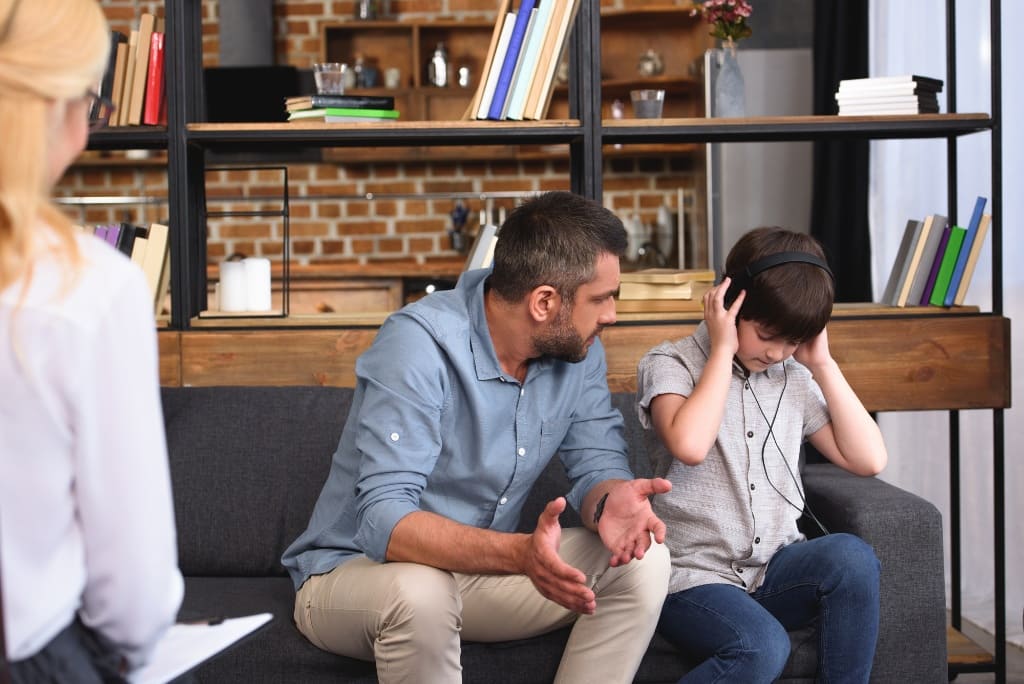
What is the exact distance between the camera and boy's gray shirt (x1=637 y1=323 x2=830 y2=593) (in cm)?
199

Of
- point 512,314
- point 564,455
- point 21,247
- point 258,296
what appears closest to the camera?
point 21,247

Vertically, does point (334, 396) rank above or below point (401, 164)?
below

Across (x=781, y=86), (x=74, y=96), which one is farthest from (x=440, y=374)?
(x=781, y=86)

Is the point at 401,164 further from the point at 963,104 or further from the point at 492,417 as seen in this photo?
the point at 492,417

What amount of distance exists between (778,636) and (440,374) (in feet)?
2.20

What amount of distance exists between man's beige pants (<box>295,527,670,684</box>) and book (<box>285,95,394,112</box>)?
1207 mm

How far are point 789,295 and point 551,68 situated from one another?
3.13 feet

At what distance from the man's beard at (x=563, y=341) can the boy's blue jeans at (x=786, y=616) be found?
440 millimetres

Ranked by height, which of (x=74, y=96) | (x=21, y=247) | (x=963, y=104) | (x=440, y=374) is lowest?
(x=440, y=374)

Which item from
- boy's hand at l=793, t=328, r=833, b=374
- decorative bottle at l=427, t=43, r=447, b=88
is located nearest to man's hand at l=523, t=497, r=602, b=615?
boy's hand at l=793, t=328, r=833, b=374

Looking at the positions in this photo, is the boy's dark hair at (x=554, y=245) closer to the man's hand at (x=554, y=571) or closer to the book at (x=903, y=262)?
the man's hand at (x=554, y=571)

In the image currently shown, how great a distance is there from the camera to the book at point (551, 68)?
8.55ft

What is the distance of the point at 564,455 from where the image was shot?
2.10 meters

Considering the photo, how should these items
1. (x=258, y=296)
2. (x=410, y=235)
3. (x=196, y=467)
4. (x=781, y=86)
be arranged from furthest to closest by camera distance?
(x=410, y=235) < (x=781, y=86) < (x=258, y=296) < (x=196, y=467)
